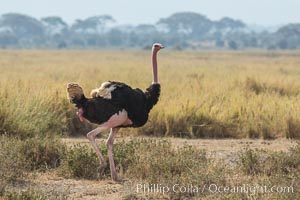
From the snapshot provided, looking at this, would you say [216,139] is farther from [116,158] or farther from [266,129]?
[116,158]

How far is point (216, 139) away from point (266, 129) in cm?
90

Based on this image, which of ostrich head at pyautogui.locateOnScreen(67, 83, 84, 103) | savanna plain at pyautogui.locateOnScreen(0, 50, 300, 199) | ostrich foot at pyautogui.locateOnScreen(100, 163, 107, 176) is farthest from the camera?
ostrich foot at pyautogui.locateOnScreen(100, 163, 107, 176)

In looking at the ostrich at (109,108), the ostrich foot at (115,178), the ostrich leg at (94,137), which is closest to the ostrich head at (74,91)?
the ostrich at (109,108)

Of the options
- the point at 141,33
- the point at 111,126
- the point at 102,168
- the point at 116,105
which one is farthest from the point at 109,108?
the point at 141,33

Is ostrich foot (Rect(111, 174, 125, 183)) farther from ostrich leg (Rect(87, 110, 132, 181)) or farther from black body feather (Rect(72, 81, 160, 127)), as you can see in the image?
black body feather (Rect(72, 81, 160, 127))

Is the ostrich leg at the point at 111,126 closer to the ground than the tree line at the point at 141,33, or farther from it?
farther from it

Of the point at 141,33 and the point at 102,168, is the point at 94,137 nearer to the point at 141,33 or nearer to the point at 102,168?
the point at 102,168

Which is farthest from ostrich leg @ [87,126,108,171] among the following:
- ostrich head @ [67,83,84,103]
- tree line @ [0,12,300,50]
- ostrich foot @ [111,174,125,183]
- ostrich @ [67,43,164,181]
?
tree line @ [0,12,300,50]

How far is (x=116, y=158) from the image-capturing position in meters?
8.61

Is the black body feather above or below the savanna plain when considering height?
above

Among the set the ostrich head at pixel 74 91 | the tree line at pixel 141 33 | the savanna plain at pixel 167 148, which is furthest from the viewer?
the tree line at pixel 141 33

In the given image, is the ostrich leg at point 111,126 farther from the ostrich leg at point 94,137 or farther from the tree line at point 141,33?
the tree line at point 141,33

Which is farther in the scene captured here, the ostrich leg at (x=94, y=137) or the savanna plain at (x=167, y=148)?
the ostrich leg at (x=94, y=137)

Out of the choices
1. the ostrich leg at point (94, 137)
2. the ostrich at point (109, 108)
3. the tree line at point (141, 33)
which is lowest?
the tree line at point (141, 33)
